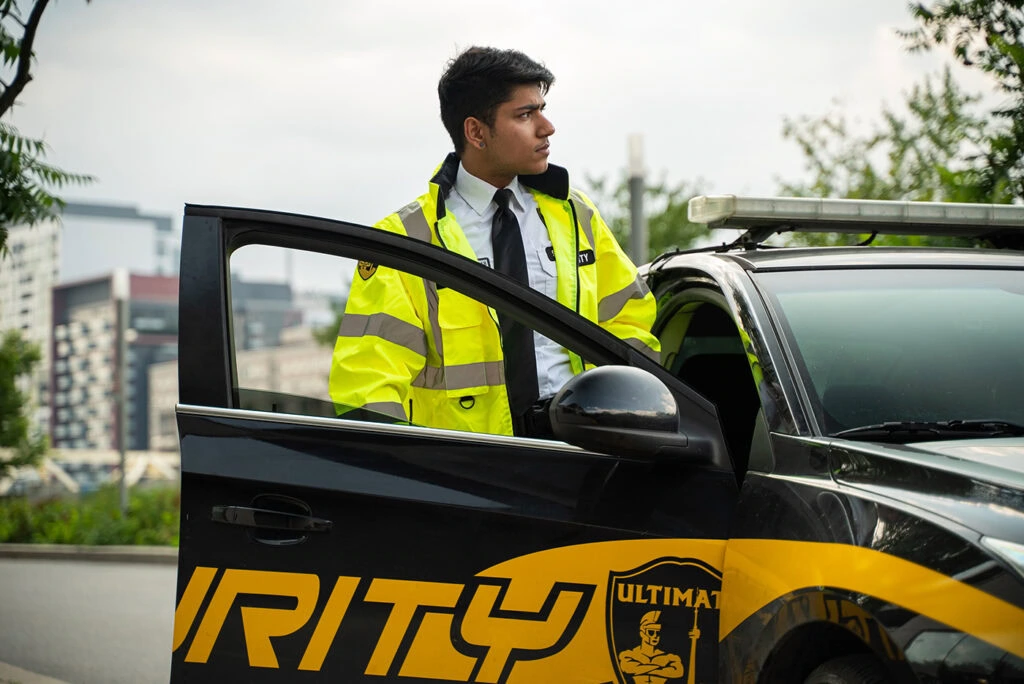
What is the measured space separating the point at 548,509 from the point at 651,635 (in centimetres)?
32

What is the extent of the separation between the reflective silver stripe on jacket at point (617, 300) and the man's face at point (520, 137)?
17.4 inches

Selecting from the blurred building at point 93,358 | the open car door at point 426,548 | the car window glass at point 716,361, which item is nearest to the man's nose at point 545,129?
the car window glass at point 716,361

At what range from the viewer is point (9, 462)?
30.1m

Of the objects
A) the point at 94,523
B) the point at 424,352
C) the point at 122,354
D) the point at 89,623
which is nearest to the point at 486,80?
the point at 424,352

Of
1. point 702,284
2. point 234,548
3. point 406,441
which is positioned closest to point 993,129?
point 702,284

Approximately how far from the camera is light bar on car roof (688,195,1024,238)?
3.77 meters

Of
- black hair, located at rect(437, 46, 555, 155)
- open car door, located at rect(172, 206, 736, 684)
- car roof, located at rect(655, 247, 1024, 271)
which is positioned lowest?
open car door, located at rect(172, 206, 736, 684)

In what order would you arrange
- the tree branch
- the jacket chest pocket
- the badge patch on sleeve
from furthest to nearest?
1. the tree branch
2. the jacket chest pocket
3. the badge patch on sleeve

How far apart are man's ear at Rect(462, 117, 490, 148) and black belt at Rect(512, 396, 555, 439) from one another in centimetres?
99

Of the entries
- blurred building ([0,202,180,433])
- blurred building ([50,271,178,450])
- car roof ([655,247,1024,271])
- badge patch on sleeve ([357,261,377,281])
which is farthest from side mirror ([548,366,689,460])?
blurred building ([50,271,178,450])

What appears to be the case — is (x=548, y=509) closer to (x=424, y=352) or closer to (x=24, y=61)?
(x=424, y=352)

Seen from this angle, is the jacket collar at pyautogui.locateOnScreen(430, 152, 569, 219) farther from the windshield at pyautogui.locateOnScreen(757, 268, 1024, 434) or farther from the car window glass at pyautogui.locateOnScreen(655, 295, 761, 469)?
the windshield at pyautogui.locateOnScreen(757, 268, 1024, 434)

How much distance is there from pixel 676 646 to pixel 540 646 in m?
0.27

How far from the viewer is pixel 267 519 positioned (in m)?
2.53
